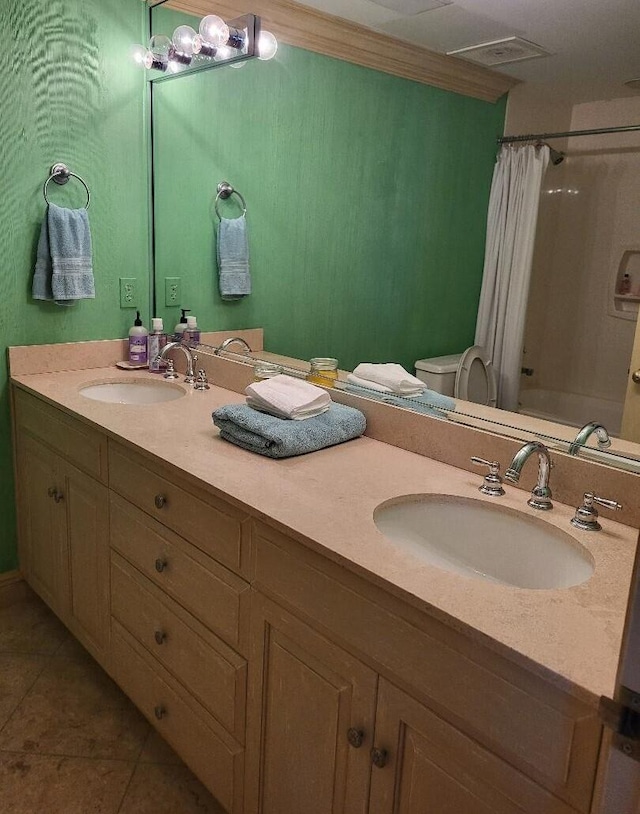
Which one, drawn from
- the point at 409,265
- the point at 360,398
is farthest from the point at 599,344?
the point at 360,398

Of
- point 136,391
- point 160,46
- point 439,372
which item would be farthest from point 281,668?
point 160,46

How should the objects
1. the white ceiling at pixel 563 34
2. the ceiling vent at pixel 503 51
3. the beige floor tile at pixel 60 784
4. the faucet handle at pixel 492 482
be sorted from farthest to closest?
1. the beige floor tile at pixel 60 784
2. the faucet handle at pixel 492 482
3. the ceiling vent at pixel 503 51
4. the white ceiling at pixel 563 34

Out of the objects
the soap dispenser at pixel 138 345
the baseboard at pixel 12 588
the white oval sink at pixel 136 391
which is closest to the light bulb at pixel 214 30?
the soap dispenser at pixel 138 345

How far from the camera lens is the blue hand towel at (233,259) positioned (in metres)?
2.17

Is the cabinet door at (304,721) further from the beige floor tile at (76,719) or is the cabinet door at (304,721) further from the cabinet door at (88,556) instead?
the cabinet door at (88,556)

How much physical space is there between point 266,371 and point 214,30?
3.61 feet

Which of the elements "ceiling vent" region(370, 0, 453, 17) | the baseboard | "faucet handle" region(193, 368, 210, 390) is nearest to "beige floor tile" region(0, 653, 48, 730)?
the baseboard

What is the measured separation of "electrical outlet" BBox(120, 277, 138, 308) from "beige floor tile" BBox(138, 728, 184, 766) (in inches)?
56.9

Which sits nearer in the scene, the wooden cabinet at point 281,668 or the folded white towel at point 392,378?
the wooden cabinet at point 281,668

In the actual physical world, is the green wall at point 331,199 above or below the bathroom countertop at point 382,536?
above

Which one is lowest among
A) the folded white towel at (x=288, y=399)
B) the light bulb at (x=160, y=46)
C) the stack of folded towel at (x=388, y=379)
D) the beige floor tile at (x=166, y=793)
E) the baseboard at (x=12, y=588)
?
the beige floor tile at (x=166, y=793)

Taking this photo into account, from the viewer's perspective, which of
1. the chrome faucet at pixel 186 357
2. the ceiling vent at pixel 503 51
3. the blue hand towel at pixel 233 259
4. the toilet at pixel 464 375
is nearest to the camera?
the ceiling vent at pixel 503 51

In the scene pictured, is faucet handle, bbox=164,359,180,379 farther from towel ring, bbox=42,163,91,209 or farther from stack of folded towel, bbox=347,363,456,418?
stack of folded towel, bbox=347,363,456,418

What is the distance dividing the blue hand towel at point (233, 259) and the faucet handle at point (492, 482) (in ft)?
3.63
